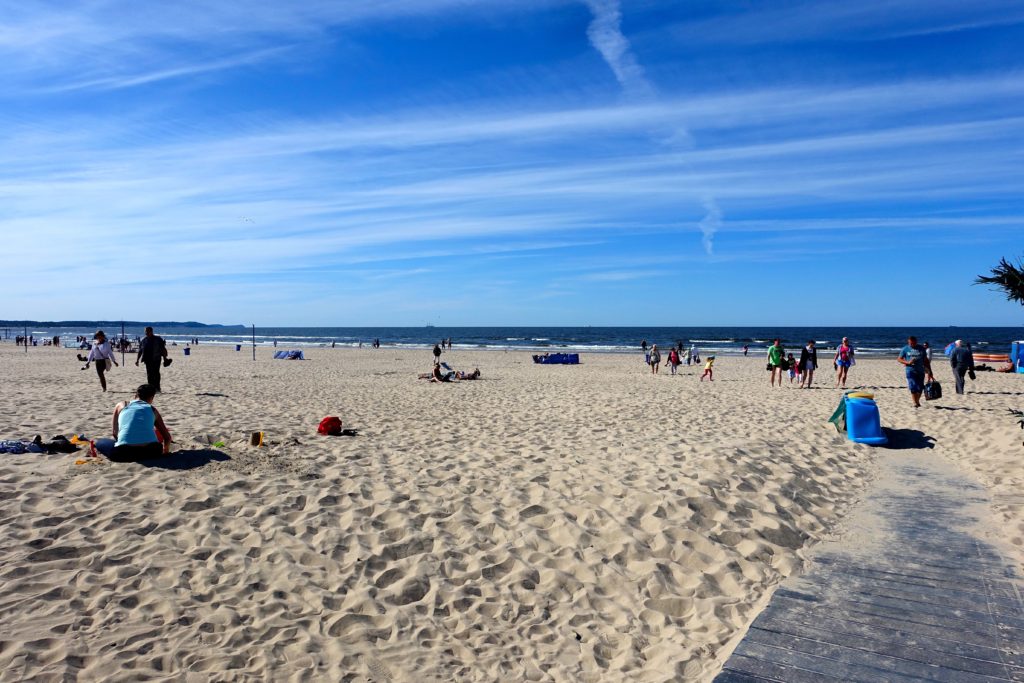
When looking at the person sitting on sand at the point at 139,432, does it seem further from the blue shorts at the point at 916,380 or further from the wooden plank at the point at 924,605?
the blue shorts at the point at 916,380

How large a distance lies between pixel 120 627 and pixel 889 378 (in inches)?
988

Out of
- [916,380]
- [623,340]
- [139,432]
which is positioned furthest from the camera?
[623,340]

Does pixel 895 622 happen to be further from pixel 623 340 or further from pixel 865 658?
pixel 623 340

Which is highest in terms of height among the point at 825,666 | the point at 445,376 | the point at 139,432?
the point at 139,432

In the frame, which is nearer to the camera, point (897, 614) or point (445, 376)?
point (897, 614)

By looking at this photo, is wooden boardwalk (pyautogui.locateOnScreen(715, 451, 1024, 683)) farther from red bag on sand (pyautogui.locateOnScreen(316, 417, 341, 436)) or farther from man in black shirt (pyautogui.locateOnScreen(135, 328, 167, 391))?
man in black shirt (pyautogui.locateOnScreen(135, 328, 167, 391))

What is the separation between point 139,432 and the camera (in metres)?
7.13

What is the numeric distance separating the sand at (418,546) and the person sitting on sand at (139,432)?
0.90 feet

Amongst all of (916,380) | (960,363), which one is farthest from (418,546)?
(960,363)

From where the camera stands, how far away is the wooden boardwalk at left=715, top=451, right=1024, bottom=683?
12.2 ft

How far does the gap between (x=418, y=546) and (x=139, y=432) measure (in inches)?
152

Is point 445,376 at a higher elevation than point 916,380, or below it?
below

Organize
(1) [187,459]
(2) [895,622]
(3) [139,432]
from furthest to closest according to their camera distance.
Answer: (1) [187,459] < (3) [139,432] < (2) [895,622]

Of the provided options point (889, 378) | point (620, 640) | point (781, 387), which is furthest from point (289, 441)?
point (889, 378)
